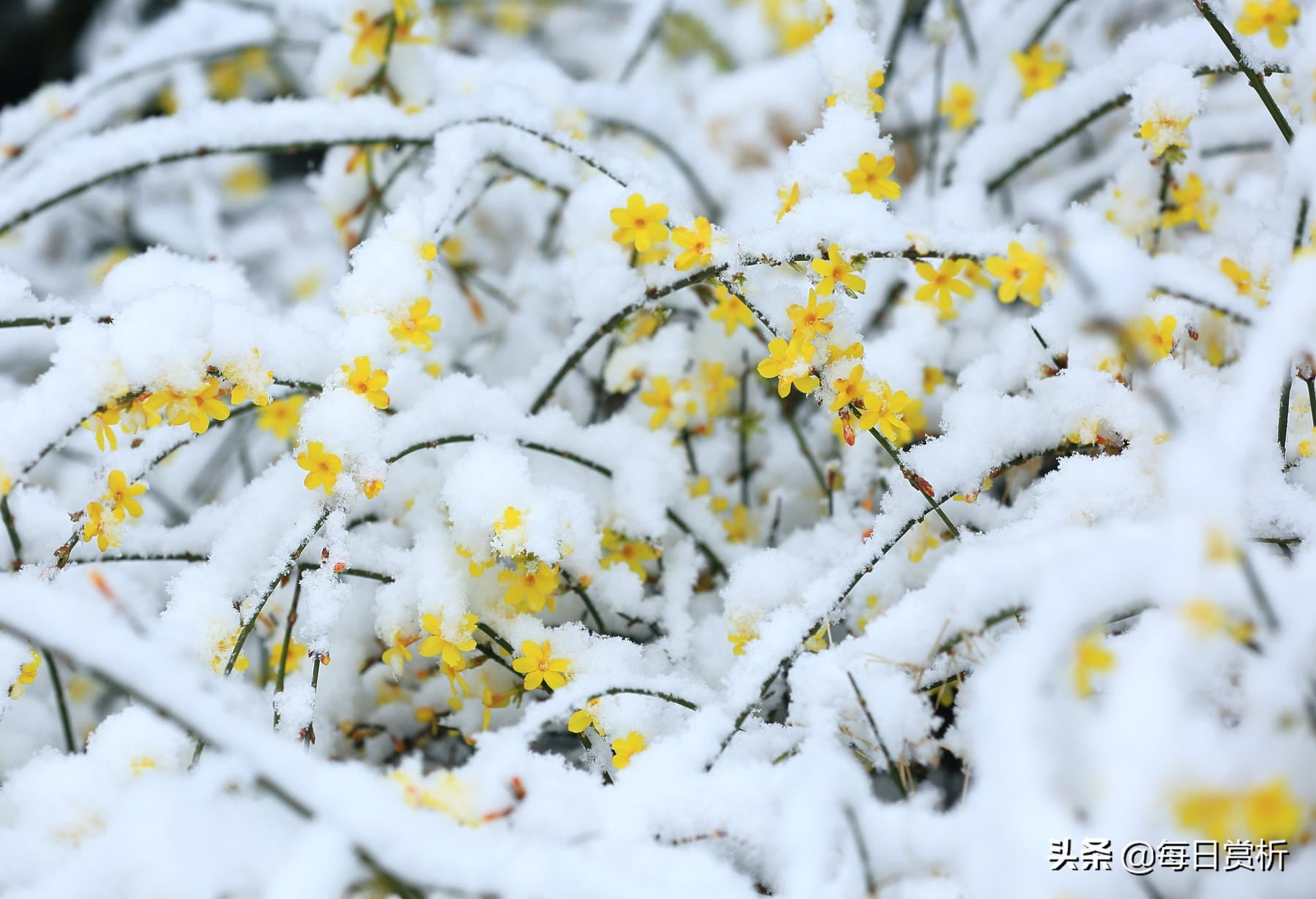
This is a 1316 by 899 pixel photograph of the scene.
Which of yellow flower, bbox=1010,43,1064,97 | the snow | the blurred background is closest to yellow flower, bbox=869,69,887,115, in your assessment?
the snow

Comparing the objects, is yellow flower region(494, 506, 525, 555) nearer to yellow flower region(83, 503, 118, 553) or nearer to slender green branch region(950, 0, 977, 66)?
yellow flower region(83, 503, 118, 553)

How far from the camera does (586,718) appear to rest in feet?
2.74

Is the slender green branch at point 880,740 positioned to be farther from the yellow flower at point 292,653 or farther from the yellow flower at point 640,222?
the yellow flower at point 292,653

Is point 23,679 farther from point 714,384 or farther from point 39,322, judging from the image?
point 714,384

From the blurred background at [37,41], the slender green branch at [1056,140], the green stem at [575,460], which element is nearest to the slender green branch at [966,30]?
the slender green branch at [1056,140]

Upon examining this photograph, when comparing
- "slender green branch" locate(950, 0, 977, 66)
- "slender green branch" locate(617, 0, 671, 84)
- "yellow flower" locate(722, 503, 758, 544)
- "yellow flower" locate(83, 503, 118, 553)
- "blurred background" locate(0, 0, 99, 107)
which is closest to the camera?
"yellow flower" locate(83, 503, 118, 553)

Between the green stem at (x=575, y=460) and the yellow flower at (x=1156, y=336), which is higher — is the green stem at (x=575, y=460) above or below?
below

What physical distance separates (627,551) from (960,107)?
2.92 ft

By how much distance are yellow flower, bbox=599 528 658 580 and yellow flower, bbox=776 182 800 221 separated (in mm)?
400

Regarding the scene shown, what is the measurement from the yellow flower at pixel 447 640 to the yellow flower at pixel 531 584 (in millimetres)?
49

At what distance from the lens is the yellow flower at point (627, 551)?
1.04 meters

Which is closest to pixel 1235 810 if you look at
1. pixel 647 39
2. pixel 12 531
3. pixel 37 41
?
pixel 12 531

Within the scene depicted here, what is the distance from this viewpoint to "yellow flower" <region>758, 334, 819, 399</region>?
2.70ft

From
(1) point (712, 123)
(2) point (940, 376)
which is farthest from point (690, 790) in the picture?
(1) point (712, 123)
